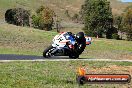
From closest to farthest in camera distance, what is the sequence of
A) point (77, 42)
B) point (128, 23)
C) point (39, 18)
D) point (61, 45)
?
point (77, 42) < point (61, 45) < point (128, 23) < point (39, 18)

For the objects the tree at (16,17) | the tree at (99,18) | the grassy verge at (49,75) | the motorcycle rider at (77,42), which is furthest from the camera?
the tree at (16,17)

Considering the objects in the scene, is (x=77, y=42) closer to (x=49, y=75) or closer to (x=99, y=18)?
(x=49, y=75)

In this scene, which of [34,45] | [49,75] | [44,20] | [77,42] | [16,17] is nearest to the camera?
[49,75]

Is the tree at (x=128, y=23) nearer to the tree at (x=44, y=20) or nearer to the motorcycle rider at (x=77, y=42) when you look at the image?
the tree at (x=44, y=20)

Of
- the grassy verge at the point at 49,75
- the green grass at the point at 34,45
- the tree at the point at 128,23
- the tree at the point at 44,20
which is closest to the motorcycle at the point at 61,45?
the grassy verge at the point at 49,75

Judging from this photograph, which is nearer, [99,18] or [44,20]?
[99,18]

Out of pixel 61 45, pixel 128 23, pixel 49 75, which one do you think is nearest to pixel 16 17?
pixel 128 23

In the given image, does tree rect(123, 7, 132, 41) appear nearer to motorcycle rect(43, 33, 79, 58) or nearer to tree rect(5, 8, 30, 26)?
tree rect(5, 8, 30, 26)

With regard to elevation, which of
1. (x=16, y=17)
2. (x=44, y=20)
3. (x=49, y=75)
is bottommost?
(x=44, y=20)

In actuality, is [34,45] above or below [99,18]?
above

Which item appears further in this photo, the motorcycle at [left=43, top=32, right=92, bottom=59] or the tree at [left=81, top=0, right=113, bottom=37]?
the tree at [left=81, top=0, right=113, bottom=37]

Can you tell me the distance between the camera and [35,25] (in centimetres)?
14650

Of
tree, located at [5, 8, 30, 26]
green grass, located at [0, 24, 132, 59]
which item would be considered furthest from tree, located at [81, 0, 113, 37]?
green grass, located at [0, 24, 132, 59]

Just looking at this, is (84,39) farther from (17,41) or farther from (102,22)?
(102,22)
